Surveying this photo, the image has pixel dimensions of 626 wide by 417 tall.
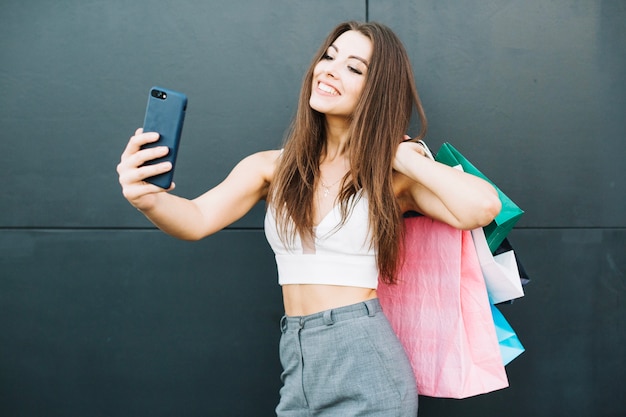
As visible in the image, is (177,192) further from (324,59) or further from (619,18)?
(619,18)

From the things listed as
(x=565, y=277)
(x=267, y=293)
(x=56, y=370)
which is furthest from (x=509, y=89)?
(x=56, y=370)

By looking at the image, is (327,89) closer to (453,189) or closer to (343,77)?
(343,77)

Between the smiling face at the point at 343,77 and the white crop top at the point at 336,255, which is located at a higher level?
the smiling face at the point at 343,77

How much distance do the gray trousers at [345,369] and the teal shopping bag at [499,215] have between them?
1.37 feet

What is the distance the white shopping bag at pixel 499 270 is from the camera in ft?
5.70

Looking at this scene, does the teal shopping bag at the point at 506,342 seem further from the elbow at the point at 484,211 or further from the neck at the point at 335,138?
the neck at the point at 335,138

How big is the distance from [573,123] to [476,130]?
0.40 metres

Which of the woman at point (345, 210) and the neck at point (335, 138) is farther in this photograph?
the neck at point (335, 138)

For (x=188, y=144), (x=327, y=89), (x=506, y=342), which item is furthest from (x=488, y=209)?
(x=188, y=144)

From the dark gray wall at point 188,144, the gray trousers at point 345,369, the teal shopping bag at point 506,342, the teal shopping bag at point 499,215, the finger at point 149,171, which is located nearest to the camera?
the finger at point 149,171

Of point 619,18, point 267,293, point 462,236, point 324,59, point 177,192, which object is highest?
point 619,18

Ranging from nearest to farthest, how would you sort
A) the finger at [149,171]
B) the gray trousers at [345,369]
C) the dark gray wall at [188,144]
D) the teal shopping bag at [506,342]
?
the finger at [149,171] < the gray trousers at [345,369] < the teal shopping bag at [506,342] < the dark gray wall at [188,144]

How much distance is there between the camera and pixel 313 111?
185 centimetres

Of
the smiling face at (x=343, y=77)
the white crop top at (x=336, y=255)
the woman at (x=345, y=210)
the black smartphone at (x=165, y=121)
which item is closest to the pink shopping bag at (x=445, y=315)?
the woman at (x=345, y=210)
